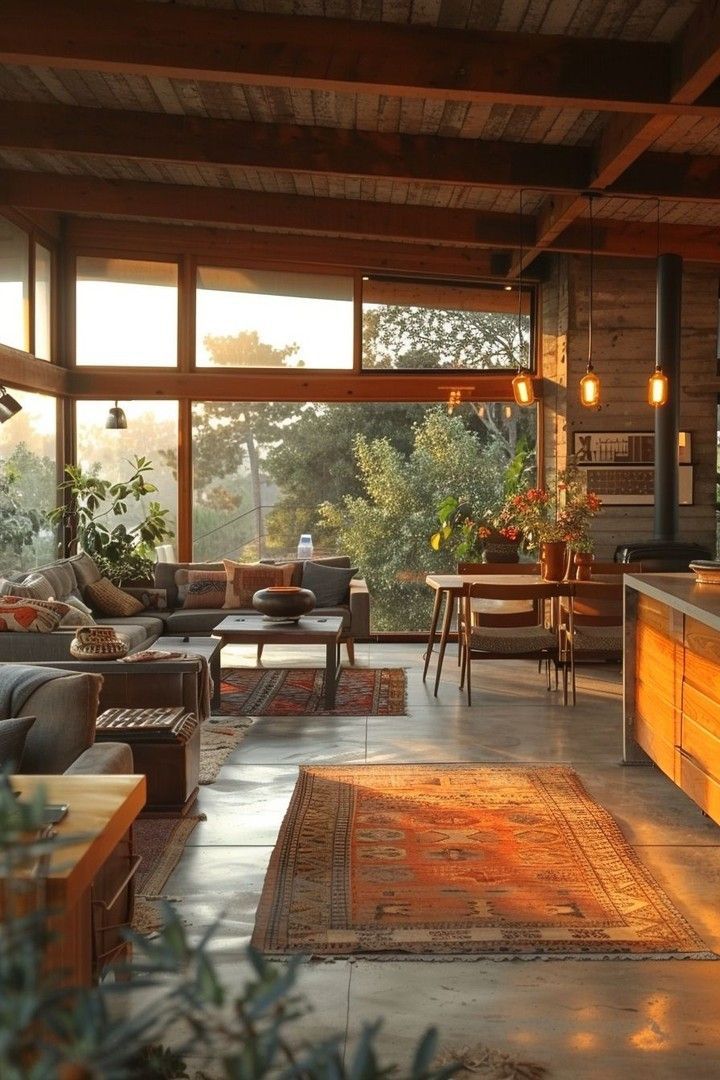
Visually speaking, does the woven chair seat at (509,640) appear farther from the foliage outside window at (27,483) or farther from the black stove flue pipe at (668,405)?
the foliage outside window at (27,483)

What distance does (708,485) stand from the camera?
33.5 feet

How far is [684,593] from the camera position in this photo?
16.5 ft

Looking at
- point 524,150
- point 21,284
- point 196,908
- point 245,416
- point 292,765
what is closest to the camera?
point 196,908

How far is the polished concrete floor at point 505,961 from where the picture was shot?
118 inches

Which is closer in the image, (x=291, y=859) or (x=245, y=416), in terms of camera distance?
(x=291, y=859)

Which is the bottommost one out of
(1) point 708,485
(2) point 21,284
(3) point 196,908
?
(3) point 196,908

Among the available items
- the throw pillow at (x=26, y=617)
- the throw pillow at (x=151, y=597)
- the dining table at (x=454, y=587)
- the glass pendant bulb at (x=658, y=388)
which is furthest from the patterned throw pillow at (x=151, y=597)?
the glass pendant bulb at (x=658, y=388)

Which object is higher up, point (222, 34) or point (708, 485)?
point (222, 34)

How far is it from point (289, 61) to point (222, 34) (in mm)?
347

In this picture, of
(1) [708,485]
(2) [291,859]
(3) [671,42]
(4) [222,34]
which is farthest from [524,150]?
(2) [291,859]

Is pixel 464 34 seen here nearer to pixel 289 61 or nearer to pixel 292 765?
pixel 289 61

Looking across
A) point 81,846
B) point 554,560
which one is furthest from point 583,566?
point 81,846

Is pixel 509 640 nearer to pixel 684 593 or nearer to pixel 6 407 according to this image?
pixel 684 593

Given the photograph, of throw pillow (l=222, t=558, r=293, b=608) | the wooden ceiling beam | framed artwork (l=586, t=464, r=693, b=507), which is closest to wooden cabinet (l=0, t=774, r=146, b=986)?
the wooden ceiling beam
